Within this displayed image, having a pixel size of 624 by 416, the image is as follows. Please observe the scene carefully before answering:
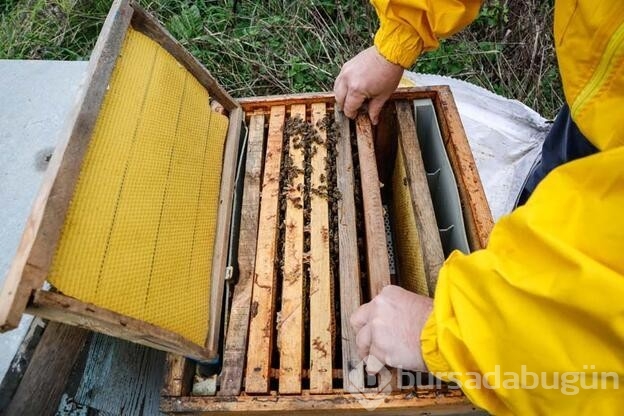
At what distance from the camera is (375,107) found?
77.0 inches

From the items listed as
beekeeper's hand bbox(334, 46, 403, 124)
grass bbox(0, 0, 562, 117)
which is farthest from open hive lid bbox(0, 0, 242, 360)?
grass bbox(0, 0, 562, 117)

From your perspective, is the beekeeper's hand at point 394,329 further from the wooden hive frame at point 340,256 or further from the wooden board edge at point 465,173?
the wooden board edge at point 465,173

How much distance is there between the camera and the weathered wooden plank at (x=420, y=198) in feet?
5.19

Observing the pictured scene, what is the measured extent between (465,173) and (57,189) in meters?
1.41

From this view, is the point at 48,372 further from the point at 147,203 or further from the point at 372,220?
the point at 372,220

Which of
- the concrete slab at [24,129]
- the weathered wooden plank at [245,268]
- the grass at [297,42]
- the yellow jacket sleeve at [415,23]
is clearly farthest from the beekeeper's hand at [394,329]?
the grass at [297,42]

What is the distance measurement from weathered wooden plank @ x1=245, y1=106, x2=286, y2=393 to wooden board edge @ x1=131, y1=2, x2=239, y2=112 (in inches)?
9.5

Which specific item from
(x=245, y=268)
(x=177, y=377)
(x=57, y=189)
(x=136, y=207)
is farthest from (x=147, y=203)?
(x=177, y=377)

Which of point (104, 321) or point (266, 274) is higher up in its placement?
point (104, 321)

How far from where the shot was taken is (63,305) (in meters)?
0.98

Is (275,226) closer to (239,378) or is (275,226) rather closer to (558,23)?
(239,378)

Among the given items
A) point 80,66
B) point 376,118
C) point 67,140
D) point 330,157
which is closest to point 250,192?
point 330,157

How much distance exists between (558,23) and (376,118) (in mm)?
874

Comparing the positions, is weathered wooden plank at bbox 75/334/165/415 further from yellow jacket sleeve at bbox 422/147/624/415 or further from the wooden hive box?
yellow jacket sleeve at bbox 422/147/624/415
